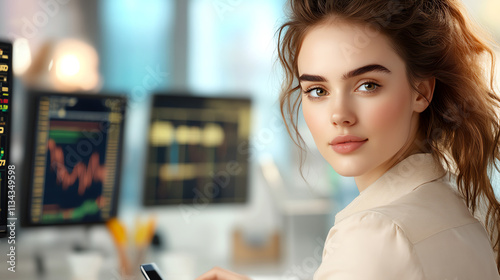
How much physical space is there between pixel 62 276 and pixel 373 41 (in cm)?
125

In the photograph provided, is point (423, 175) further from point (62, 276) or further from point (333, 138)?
point (62, 276)

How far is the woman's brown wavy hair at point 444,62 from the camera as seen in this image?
0.81 metres

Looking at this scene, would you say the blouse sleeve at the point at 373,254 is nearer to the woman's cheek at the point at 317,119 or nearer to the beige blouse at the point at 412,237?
the beige blouse at the point at 412,237

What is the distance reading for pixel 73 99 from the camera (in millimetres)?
Answer: 1621

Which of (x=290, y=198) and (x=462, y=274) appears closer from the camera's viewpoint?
(x=462, y=274)

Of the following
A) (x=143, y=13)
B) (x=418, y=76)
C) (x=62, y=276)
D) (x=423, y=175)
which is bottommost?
(x=62, y=276)

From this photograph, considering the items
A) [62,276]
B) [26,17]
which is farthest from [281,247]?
[26,17]

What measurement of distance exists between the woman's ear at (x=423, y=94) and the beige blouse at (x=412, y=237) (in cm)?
9

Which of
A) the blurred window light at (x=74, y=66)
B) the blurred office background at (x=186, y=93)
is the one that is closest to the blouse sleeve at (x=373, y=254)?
the blurred office background at (x=186, y=93)

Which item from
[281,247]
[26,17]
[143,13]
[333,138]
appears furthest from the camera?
[281,247]

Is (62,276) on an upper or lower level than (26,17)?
lower

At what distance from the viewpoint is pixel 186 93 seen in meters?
1.92

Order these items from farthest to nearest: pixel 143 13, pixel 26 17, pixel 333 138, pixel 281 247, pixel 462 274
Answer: pixel 281 247 → pixel 143 13 → pixel 26 17 → pixel 333 138 → pixel 462 274

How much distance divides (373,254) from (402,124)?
0.25m
